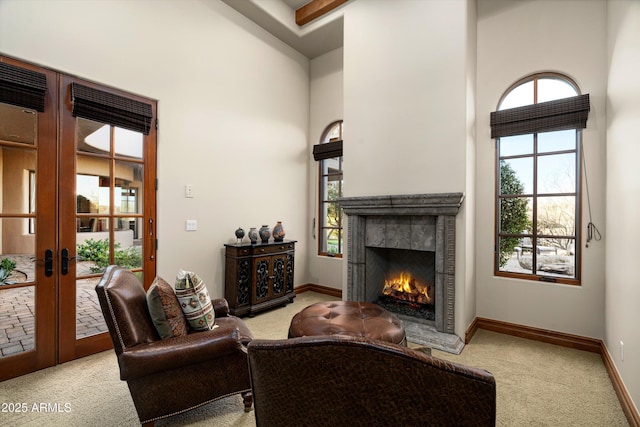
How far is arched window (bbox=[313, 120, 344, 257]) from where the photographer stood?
480cm

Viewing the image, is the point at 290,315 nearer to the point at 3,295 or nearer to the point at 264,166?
the point at 264,166

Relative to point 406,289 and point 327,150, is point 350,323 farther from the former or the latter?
point 327,150

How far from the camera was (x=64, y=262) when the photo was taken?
255 centimetres

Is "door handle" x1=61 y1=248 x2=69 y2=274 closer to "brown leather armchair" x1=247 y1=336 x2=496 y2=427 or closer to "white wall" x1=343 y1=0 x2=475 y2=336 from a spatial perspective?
"brown leather armchair" x1=247 y1=336 x2=496 y2=427

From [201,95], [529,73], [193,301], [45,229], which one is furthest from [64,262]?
[529,73]

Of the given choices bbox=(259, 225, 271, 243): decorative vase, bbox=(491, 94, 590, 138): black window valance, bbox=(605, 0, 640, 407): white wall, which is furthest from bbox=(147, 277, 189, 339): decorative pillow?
bbox=(491, 94, 590, 138): black window valance

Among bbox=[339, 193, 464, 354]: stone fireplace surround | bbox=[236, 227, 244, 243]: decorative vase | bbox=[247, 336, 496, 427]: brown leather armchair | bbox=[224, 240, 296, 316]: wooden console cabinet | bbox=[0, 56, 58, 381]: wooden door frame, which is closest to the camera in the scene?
bbox=[247, 336, 496, 427]: brown leather armchair

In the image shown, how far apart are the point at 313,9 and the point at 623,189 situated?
4222 millimetres

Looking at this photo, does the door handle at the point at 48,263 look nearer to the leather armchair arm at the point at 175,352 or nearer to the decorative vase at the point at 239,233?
the leather armchair arm at the point at 175,352

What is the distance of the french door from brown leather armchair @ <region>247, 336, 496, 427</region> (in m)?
2.74

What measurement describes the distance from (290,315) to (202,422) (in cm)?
200

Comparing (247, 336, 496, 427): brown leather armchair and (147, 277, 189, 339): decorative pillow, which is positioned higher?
(247, 336, 496, 427): brown leather armchair

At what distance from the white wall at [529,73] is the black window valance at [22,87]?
433 cm

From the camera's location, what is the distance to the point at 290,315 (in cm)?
383
